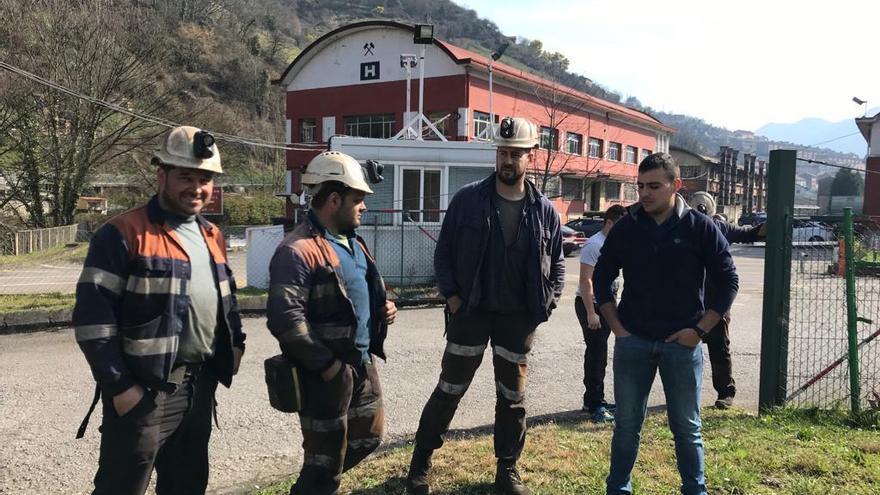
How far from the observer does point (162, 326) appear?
264cm

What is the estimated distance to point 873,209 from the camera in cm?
3412

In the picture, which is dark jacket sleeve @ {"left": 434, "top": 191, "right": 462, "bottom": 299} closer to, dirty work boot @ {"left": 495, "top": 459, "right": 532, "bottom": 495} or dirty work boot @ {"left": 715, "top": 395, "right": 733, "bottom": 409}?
dirty work boot @ {"left": 495, "top": 459, "right": 532, "bottom": 495}

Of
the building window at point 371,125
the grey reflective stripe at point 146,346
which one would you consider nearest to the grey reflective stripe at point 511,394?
the grey reflective stripe at point 146,346

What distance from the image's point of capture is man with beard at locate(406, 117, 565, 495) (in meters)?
3.73

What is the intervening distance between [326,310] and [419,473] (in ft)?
4.57

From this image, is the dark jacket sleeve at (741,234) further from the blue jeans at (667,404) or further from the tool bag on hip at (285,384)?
the tool bag on hip at (285,384)

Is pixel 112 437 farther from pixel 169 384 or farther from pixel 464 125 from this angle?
pixel 464 125

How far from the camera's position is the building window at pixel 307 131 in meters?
35.5

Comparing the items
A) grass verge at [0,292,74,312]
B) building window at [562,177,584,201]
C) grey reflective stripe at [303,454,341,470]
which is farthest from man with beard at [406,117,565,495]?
building window at [562,177,584,201]

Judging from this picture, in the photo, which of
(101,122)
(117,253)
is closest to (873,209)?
(101,122)

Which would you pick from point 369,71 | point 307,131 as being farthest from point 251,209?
point 369,71

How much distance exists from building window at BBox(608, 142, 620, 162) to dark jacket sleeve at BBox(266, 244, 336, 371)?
135 feet

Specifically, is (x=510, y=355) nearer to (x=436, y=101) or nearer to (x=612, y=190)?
(x=436, y=101)

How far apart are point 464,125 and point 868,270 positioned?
21692 mm
